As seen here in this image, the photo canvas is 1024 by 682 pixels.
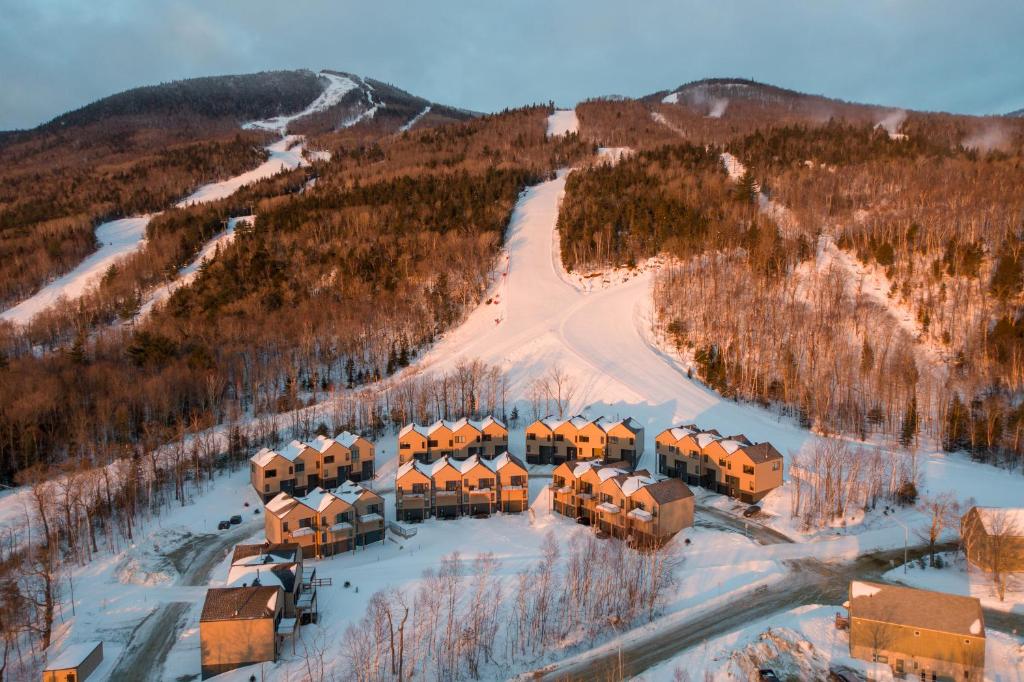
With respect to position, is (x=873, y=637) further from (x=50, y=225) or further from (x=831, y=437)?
(x=50, y=225)

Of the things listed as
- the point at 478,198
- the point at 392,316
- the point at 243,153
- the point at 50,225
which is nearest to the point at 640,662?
the point at 392,316

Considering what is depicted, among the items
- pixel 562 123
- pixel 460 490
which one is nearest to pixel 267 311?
pixel 460 490

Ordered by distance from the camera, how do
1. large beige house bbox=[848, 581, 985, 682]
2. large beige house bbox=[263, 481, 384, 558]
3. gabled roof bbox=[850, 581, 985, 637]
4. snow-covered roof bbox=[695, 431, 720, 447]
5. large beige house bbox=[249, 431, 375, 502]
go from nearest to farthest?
large beige house bbox=[848, 581, 985, 682]
gabled roof bbox=[850, 581, 985, 637]
large beige house bbox=[263, 481, 384, 558]
large beige house bbox=[249, 431, 375, 502]
snow-covered roof bbox=[695, 431, 720, 447]

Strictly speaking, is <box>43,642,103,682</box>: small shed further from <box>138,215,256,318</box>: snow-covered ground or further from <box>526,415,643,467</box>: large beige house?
<box>138,215,256,318</box>: snow-covered ground

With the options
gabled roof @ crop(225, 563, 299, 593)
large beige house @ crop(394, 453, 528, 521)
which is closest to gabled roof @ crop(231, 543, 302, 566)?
gabled roof @ crop(225, 563, 299, 593)

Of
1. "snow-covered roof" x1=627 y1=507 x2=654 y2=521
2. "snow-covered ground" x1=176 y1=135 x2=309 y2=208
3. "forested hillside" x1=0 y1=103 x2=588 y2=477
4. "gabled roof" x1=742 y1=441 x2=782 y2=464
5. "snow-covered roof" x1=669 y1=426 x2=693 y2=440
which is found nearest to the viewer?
"snow-covered roof" x1=627 y1=507 x2=654 y2=521

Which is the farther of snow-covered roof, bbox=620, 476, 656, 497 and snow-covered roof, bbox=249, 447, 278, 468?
snow-covered roof, bbox=249, 447, 278, 468

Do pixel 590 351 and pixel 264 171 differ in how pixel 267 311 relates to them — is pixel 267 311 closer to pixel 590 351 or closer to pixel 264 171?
pixel 590 351
